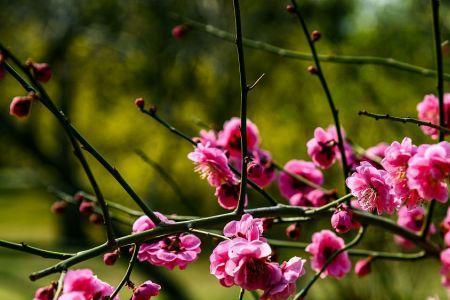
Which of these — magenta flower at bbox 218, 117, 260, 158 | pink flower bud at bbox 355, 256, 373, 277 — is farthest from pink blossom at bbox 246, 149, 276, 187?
pink flower bud at bbox 355, 256, 373, 277

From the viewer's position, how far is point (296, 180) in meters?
1.36

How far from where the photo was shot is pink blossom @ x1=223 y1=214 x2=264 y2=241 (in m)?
0.80

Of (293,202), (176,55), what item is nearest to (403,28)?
(176,55)

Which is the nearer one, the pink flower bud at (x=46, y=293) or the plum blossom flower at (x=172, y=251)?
the pink flower bud at (x=46, y=293)

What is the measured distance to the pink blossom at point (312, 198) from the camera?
1218 millimetres

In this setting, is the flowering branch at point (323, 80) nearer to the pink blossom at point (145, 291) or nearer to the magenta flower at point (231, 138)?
the magenta flower at point (231, 138)

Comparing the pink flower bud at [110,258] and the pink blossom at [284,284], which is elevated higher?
the pink flower bud at [110,258]

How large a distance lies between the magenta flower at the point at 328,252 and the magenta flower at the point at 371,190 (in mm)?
399

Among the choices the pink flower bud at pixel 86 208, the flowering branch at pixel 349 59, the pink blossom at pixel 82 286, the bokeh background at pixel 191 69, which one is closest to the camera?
the pink blossom at pixel 82 286

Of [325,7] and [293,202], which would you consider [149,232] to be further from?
[325,7]

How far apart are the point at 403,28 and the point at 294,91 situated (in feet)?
7.27

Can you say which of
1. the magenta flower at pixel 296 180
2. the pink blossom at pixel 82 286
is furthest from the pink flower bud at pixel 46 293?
the magenta flower at pixel 296 180

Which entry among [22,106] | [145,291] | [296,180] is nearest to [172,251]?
[145,291]

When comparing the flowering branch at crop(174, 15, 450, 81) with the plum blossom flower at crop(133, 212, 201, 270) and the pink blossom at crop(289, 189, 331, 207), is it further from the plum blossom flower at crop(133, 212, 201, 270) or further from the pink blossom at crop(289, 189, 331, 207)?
the plum blossom flower at crop(133, 212, 201, 270)
